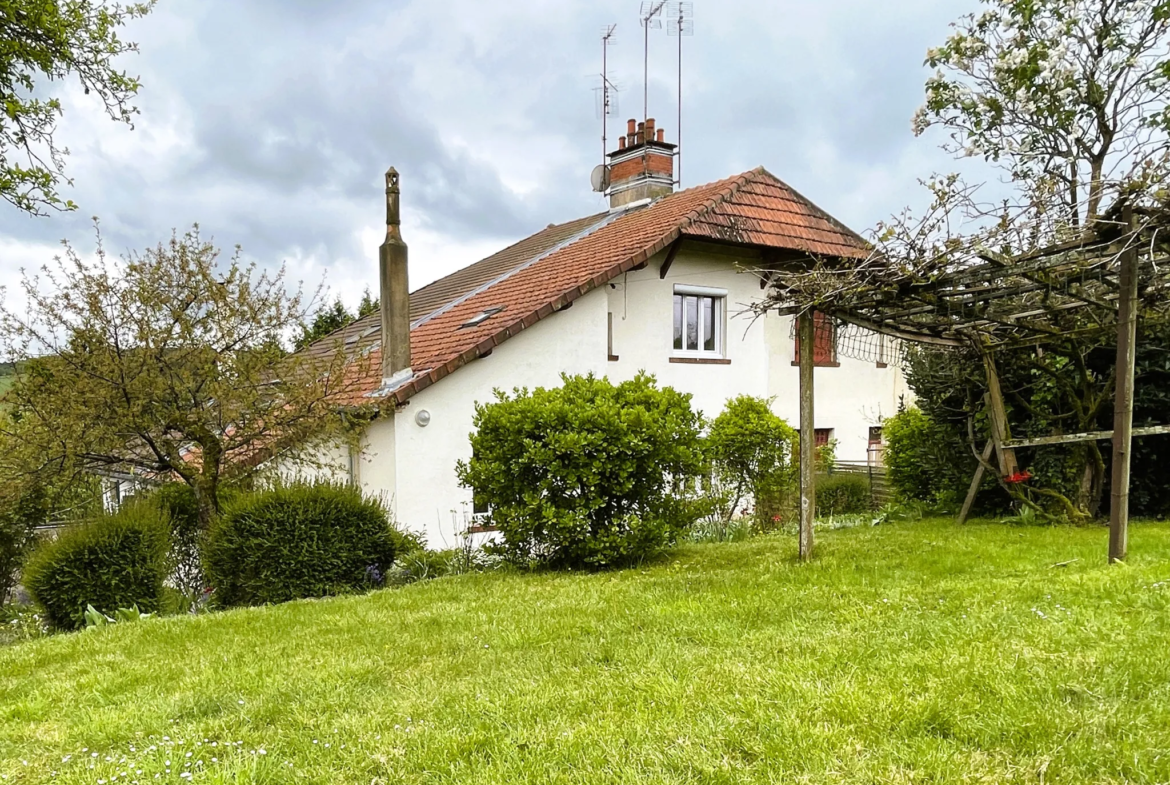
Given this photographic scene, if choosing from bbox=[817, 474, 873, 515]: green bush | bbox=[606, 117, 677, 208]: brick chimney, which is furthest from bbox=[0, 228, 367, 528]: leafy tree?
bbox=[606, 117, 677, 208]: brick chimney

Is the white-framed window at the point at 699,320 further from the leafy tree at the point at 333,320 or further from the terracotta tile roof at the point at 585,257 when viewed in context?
the leafy tree at the point at 333,320

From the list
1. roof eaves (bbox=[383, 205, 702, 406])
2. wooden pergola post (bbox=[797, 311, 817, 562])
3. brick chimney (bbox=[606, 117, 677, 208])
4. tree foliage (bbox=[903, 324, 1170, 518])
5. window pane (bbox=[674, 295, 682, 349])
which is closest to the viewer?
wooden pergola post (bbox=[797, 311, 817, 562])

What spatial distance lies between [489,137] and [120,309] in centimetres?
722

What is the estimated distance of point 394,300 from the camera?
11.6 metres

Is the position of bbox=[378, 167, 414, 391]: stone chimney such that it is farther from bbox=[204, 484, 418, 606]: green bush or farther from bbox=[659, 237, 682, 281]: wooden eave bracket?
bbox=[659, 237, 682, 281]: wooden eave bracket

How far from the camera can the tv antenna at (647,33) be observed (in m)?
17.4

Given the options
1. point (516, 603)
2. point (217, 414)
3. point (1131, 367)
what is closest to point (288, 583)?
point (217, 414)

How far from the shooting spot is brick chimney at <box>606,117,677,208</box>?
18.5 meters

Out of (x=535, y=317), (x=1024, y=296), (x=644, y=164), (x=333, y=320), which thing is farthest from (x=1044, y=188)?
(x=333, y=320)

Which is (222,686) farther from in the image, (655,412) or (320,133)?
(320,133)

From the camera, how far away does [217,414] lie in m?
8.76

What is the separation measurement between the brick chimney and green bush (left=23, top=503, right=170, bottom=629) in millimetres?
13566

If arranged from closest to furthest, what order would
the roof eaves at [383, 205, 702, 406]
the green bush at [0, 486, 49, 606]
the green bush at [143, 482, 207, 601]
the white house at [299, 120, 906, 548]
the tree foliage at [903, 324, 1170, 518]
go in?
1. the tree foliage at [903, 324, 1170, 518]
2. the green bush at [143, 482, 207, 601]
3. the green bush at [0, 486, 49, 606]
4. the roof eaves at [383, 205, 702, 406]
5. the white house at [299, 120, 906, 548]

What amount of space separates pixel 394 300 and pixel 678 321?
5.40m
